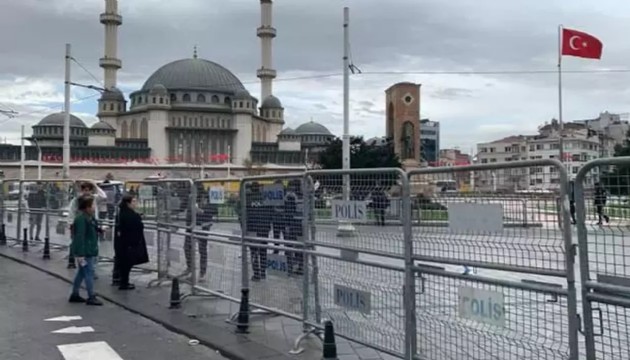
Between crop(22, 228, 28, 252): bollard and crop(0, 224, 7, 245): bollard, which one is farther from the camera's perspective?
crop(0, 224, 7, 245): bollard

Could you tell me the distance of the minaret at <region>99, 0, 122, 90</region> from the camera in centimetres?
11138

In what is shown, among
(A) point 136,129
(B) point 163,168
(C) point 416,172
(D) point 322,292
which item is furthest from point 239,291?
(A) point 136,129

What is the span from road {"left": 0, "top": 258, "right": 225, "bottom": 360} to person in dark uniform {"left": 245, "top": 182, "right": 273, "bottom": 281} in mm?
1233

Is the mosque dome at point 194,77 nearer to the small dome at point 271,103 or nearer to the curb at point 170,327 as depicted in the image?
the small dome at point 271,103

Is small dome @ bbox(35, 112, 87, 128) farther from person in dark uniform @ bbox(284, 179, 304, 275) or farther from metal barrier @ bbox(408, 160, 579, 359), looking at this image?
metal barrier @ bbox(408, 160, 579, 359)

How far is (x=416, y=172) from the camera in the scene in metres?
5.44

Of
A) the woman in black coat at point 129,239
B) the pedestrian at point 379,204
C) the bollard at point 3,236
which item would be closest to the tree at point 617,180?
the pedestrian at point 379,204

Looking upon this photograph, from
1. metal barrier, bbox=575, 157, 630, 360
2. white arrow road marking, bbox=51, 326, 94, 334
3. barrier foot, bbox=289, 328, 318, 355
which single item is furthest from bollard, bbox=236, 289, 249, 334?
metal barrier, bbox=575, 157, 630, 360

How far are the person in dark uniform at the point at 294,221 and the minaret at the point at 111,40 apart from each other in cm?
11254

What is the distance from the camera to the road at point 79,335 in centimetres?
702

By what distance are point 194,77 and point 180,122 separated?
1044 cm

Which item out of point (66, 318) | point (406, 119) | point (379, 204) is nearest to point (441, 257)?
point (379, 204)

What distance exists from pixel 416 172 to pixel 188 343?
12.1 ft

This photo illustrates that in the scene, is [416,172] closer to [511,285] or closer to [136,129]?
[511,285]
